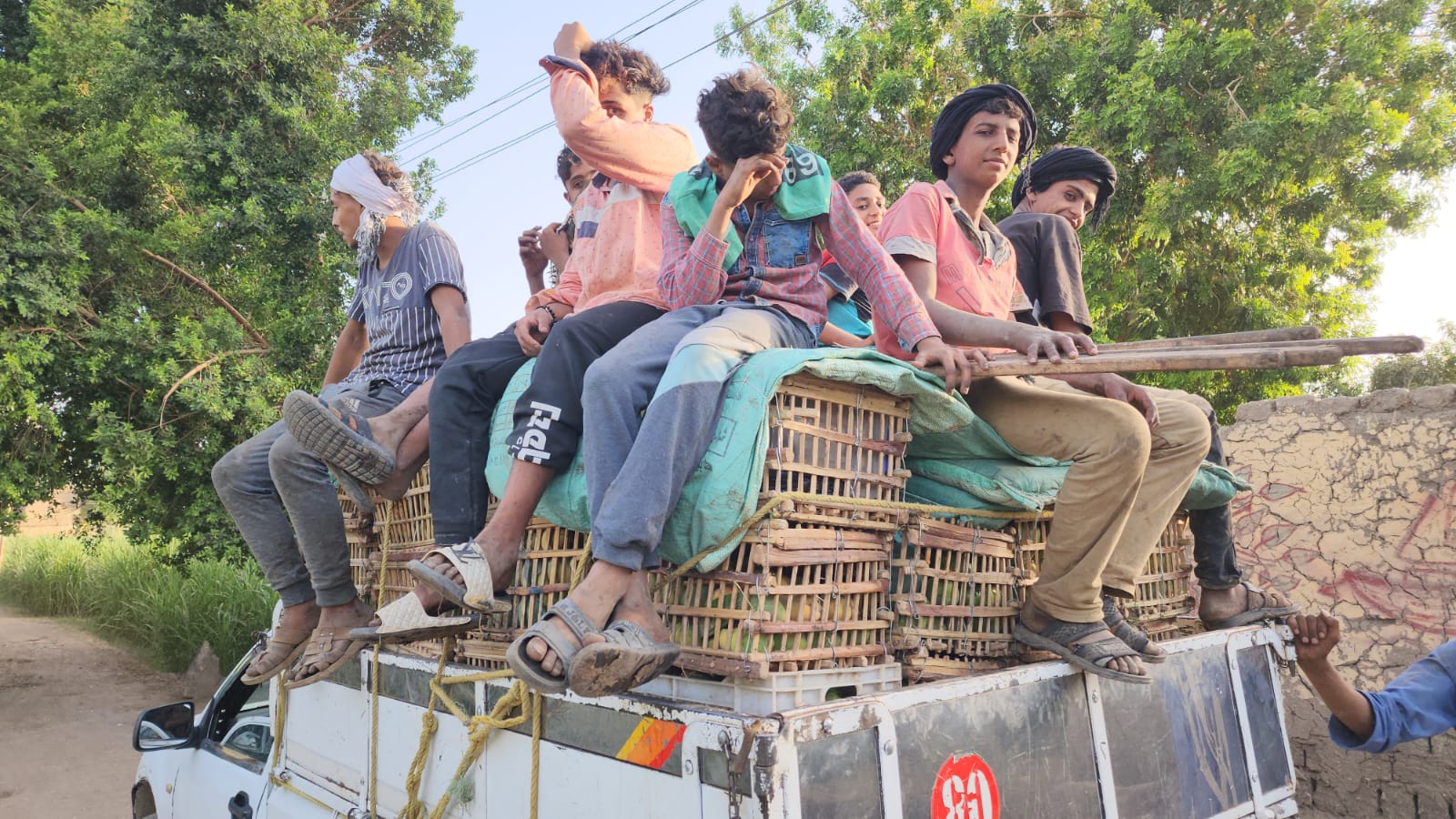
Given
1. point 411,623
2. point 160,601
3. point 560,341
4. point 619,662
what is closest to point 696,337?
point 560,341

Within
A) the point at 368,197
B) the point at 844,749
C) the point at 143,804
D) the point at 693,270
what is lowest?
the point at 143,804

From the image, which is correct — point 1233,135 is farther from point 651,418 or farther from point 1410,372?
point 651,418

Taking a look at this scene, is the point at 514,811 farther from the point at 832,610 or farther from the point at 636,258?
the point at 636,258

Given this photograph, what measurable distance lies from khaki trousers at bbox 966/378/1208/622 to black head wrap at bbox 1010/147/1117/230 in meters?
1.23

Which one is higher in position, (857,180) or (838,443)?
(857,180)

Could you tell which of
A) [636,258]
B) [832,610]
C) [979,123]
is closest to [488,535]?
[832,610]

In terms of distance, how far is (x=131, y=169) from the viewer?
329 inches

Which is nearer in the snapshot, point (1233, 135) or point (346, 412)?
point (346, 412)

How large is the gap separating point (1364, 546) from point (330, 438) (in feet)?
17.5

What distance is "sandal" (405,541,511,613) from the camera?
1.91 meters

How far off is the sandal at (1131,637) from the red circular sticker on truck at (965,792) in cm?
56

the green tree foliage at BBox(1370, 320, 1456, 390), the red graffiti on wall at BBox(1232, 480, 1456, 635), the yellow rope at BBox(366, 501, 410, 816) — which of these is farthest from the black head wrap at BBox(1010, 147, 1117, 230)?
the green tree foliage at BBox(1370, 320, 1456, 390)

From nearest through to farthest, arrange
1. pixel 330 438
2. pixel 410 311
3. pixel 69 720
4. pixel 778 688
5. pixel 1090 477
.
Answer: pixel 778 688 < pixel 1090 477 < pixel 330 438 < pixel 410 311 < pixel 69 720

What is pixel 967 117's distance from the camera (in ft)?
9.15
